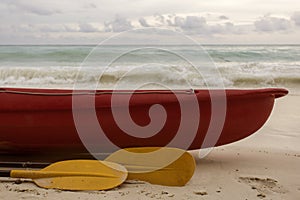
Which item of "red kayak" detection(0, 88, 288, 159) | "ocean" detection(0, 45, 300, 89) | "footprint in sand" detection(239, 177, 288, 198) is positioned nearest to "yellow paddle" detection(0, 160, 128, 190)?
"red kayak" detection(0, 88, 288, 159)

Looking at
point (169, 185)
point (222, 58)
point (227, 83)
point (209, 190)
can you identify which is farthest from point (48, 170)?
point (222, 58)

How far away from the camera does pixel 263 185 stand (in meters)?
2.69

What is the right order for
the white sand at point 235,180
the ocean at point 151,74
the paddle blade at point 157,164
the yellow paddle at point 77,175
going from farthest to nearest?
the ocean at point 151,74, the paddle blade at point 157,164, the yellow paddle at point 77,175, the white sand at point 235,180

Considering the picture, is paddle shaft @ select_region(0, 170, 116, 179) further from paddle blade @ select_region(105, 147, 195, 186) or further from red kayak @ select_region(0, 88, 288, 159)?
red kayak @ select_region(0, 88, 288, 159)

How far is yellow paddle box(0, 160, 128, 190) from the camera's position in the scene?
98.6 inches

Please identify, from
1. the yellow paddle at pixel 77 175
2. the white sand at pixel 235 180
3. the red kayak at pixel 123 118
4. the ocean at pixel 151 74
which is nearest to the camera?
the white sand at pixel 235 180

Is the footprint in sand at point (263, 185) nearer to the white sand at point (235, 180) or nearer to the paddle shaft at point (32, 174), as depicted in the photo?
the white sand at point (235, 180)

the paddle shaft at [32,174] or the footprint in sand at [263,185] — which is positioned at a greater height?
the paddle shaft at [32,174]

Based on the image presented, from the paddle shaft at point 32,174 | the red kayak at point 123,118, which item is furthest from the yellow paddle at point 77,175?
the red kayak at point 123,118

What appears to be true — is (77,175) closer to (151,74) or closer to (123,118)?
(123,118)

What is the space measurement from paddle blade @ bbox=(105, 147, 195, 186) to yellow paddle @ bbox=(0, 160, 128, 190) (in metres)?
0.13

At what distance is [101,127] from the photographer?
3037mm

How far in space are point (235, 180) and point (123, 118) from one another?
2.98ft

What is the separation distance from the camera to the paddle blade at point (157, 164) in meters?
2.68
